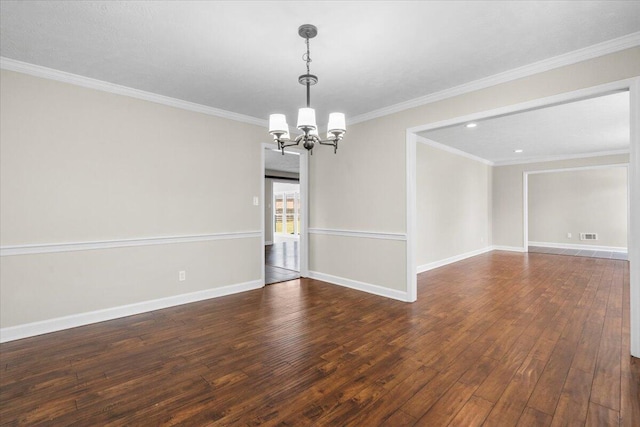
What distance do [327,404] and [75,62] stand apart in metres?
3.70

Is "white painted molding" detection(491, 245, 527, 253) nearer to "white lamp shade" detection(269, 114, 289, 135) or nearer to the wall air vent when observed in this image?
the wall air vent

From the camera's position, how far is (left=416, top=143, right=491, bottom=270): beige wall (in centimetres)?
582

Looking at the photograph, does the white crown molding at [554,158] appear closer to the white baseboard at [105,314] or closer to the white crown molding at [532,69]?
the white crown molding at [532,69]

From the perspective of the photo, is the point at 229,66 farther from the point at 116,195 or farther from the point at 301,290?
the point at 301,290

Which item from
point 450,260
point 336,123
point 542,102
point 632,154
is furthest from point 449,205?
point 336,123

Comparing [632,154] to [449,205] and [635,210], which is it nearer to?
[635,210]

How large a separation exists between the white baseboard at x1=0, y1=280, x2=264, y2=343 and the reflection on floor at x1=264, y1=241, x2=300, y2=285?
969mm

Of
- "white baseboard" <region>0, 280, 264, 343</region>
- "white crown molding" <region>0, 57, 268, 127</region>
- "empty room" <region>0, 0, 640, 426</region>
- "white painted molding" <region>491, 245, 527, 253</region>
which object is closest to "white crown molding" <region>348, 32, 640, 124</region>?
"empty room" <region>0, 0, 640, 426</region>

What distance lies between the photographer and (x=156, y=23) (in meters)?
2.30

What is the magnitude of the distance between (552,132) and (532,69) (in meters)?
3.26

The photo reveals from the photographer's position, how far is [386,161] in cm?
427

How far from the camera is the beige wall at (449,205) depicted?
5.82 metres

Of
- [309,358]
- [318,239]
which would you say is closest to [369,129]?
[318,239]

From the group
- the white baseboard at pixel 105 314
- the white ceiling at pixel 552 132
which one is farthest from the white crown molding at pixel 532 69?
the white baseboard at pixel 105 314
